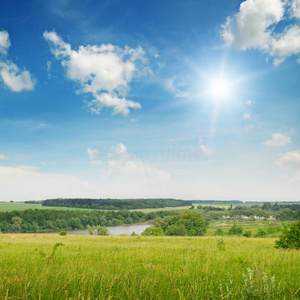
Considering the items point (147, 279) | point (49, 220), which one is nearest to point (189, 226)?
point (49, 220)

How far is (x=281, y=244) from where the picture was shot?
585 inches

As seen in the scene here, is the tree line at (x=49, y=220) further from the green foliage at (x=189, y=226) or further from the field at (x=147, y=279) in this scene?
the field at (x=147, y=279)

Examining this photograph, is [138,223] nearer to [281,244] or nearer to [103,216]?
[103,216]

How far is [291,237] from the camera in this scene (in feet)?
48.3

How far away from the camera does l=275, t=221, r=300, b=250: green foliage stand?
46.7ft

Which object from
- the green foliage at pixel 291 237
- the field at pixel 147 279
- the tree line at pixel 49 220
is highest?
the field at pixel 147 279

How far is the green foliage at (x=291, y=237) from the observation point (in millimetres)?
14242

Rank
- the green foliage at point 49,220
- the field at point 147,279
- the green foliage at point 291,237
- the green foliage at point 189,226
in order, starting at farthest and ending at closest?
the green foliage at point 49,220, the green foliage at point 189,226, the green foliage at point 291,237, the field at point 147,279

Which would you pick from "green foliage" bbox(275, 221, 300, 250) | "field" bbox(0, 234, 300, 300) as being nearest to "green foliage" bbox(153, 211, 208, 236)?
"green foliage" bbox(275, 221, 300, 250)

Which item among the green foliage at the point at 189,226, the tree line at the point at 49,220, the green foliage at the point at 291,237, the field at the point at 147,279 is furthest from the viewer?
the tree line at the point at 49,220

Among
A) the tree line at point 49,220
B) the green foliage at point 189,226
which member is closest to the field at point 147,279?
the green foliage at point 189,226

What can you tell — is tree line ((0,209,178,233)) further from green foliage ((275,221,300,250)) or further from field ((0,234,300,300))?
field ((0,234,300,300))

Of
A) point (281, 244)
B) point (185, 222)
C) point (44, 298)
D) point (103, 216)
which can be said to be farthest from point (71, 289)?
point (103, 216)

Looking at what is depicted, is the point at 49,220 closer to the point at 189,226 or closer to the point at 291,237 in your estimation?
the point at 189,226
